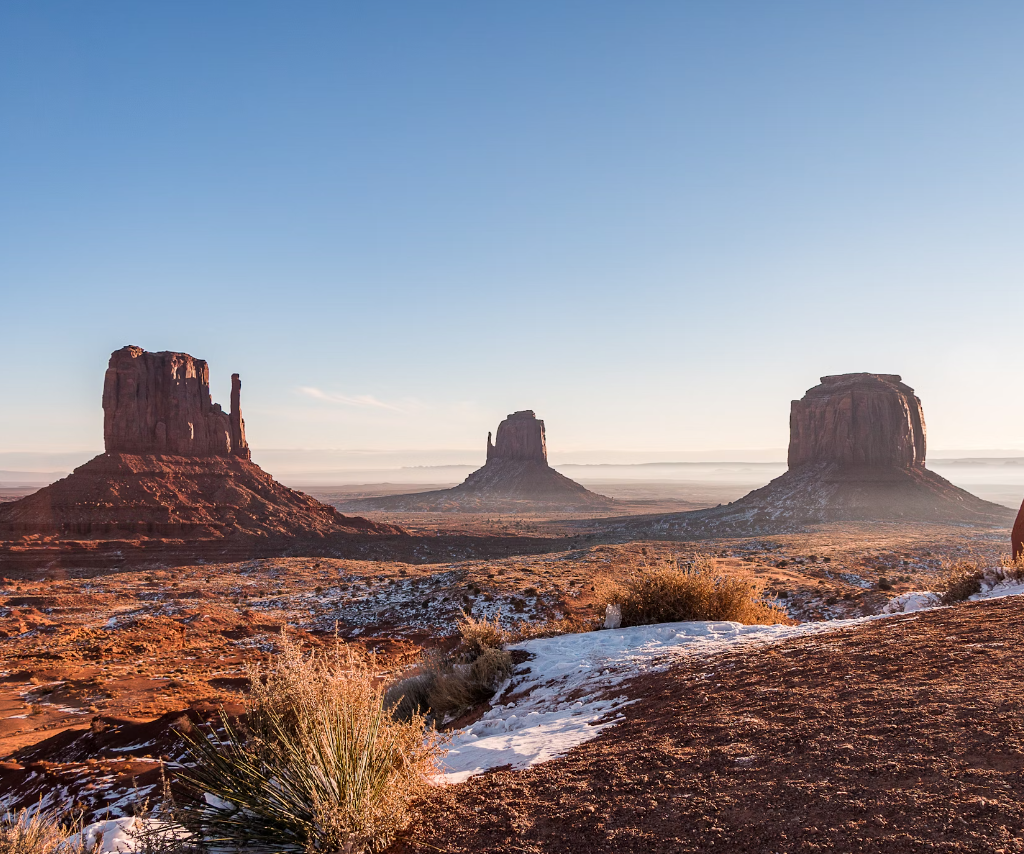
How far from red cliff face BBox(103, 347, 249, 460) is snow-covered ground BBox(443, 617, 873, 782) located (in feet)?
199

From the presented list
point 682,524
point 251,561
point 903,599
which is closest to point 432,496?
point 682,524

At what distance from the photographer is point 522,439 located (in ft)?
466

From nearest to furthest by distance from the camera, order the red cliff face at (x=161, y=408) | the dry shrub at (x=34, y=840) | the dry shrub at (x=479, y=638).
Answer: the dry shrub at (x=34, y=840)
the dry shrub at (x=479, y=638)
the red cliff face at (x=161, y=408)

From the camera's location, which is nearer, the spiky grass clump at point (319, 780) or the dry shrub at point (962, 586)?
the spiky grass clump at point (319, 780)

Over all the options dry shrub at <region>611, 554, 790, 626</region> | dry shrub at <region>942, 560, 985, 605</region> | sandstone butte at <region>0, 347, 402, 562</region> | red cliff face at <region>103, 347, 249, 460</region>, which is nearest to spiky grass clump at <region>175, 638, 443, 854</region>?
dry shrub at <region>611, 554, 790, 626</region>

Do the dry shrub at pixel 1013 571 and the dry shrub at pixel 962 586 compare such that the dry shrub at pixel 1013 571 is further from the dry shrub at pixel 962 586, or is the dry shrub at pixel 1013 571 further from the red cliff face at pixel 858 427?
the red cliff face at pixel 858 427

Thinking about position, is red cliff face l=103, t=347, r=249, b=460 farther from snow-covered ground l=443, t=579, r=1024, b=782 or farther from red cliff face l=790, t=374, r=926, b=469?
red cliff face l=790, t=374, r=926, b=469

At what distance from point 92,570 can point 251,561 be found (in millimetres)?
9515

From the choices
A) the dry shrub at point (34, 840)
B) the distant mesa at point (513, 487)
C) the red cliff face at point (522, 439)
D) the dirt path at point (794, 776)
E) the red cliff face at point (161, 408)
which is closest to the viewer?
the dirt path at point (794, 776)

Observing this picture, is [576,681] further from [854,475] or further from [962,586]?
[854,475]

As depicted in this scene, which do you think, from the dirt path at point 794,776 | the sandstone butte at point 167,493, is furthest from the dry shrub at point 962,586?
the sandstone butte at point 167,493

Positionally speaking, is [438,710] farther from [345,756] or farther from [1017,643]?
[1017,643]

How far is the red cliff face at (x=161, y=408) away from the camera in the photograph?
5741 cm

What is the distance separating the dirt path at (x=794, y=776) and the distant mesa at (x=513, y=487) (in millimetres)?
108110
